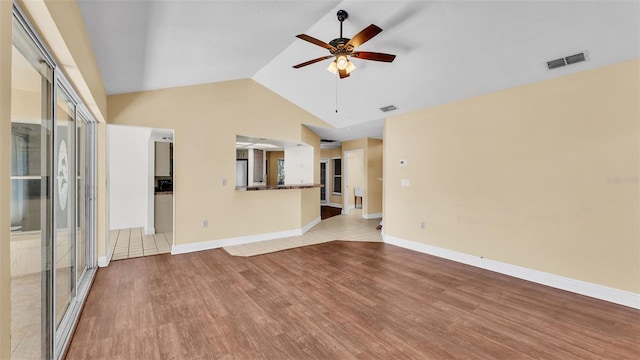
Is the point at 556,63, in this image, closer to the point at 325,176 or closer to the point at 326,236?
the point at 326,236

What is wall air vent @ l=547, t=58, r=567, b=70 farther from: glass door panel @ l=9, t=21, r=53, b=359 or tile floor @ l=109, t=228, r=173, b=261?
tile floor @ l=109, t=228, r=173, b=261

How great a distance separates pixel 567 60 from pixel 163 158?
731cm

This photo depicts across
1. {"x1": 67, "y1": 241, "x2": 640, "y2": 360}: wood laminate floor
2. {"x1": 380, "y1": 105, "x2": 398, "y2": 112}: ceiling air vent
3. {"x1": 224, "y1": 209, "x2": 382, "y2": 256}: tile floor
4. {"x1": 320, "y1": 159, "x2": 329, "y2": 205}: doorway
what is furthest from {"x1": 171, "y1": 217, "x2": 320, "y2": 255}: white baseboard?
{"x1": 320, "y1": 159, "x2": 329, "y2": 205}: doorway

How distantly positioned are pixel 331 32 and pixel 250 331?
10.7 ft

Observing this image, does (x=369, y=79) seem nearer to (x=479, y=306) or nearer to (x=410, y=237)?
(x=410, y=237)

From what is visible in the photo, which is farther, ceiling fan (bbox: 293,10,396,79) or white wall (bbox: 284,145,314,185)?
white wall (bbox: 284,145,314,185)

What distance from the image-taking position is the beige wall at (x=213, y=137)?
421 centimetres

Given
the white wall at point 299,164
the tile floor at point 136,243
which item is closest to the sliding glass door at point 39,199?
the tile floor at point 136,243

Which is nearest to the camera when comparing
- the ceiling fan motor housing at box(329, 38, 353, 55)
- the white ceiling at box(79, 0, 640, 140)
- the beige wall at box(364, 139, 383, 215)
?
the white ceiling at box(79, 0, 640, 140)

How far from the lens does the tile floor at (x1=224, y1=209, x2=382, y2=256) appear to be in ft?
15.3

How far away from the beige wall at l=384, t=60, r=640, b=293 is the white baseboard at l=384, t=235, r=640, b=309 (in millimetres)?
62

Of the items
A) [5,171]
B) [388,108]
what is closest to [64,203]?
[5,171]

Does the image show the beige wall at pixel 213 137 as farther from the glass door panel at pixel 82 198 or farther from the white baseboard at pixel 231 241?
the glass door panel at pixel 82 198

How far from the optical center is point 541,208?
3.24 m
